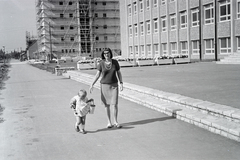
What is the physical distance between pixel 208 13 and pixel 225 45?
4874 millimetres

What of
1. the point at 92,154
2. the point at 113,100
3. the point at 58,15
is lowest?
the point at 92,154

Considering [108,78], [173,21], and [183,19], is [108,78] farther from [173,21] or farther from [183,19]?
[173,21]

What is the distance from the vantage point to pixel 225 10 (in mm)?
34719

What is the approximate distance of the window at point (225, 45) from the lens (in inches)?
1364

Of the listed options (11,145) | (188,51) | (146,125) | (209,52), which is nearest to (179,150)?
(146,125)

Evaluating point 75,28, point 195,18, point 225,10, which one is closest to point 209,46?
point 195,18

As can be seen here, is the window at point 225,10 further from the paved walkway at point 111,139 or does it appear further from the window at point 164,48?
the paved walkway at point 111,139

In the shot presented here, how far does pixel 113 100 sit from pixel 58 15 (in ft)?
269

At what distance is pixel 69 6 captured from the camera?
86.5m

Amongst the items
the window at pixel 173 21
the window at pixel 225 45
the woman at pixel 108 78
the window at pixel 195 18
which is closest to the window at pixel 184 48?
the window at pixel 173 21

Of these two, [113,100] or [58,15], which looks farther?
[58,15]

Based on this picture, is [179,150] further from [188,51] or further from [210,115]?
[188,51]

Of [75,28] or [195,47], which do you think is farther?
[75,28]

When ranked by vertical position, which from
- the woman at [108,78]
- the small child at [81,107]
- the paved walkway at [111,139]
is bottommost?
the paved walkway at [111,139]
